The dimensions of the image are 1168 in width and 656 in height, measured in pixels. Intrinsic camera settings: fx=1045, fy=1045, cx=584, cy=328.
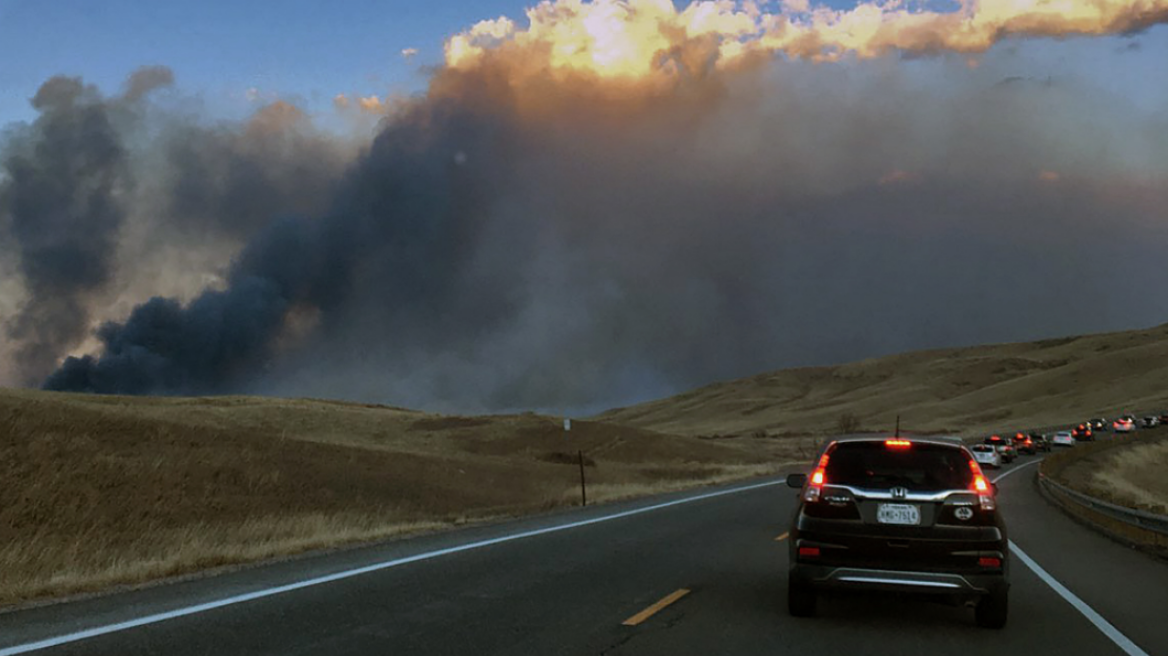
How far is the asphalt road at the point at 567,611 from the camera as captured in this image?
27.1 feet

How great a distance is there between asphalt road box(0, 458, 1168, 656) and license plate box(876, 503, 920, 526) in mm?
999

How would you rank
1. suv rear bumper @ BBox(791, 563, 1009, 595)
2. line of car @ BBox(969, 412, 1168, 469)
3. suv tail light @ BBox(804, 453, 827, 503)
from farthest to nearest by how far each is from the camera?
line of car @ BBox(969, 412, 1168, 469) < suv tail light @ BBox(804, 453, 827, 503) < suv rear bumper @ BBox(791, 563, 1009, 595)

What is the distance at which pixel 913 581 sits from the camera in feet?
30.2

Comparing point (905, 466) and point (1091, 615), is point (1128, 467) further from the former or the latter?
point (905, 466)

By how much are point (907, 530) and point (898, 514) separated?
16 cm

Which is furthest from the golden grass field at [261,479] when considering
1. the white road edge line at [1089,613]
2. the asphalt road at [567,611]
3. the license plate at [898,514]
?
the white road edge line at [1089,613]

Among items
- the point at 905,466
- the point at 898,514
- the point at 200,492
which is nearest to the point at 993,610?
the point at 898,514

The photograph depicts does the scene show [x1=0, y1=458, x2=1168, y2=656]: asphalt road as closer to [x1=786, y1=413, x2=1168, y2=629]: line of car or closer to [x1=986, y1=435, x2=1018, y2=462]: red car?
[x1=786, y1=413, x2=1168, y2=629]: line of car

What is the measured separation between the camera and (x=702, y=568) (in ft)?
44.5

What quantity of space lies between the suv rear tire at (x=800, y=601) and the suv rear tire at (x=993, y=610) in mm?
1503

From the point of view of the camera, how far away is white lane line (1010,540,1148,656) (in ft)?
28.6

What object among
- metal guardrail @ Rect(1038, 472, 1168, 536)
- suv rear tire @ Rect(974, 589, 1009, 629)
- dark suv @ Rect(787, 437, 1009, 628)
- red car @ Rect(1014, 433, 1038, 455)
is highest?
dark suv @ Rect(787, 437, 1009, 628)

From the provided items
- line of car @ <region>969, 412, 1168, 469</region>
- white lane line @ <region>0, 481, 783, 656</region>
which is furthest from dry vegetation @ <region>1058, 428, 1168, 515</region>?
white lane line @ <region>0, 481, 783, 656</region>

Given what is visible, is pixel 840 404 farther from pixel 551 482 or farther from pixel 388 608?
pixel 388 608
